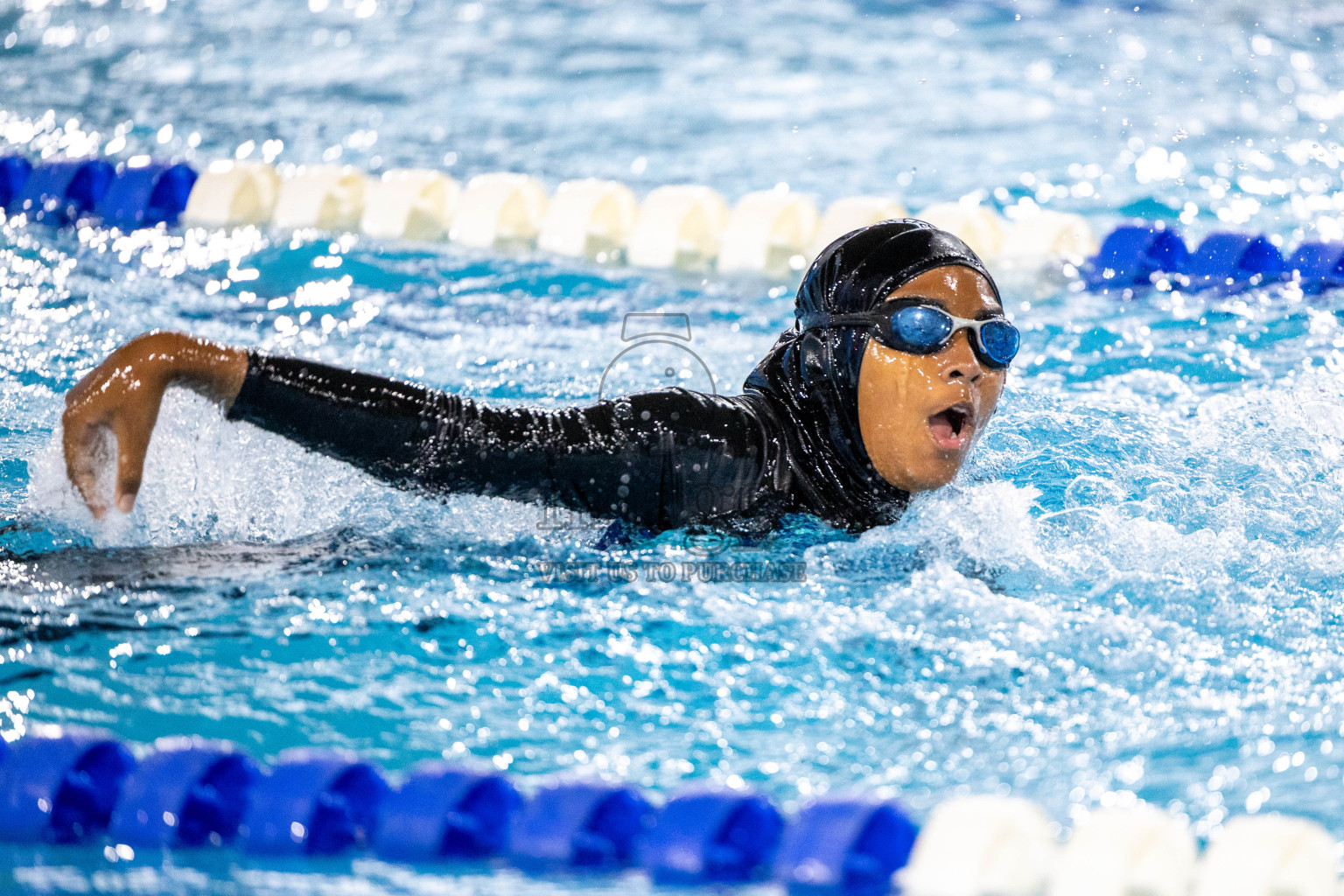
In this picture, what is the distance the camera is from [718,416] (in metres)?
2.55

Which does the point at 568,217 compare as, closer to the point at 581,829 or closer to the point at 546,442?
the point at 546,442

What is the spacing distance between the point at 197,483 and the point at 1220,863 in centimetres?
200

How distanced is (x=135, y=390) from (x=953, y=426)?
1.48 metres

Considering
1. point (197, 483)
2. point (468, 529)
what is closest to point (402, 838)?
point (468, 529)

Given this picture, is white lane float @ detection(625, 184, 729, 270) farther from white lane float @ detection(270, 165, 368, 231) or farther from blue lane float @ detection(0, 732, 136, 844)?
blue lane float @ detection(0, 732, 136, 844)

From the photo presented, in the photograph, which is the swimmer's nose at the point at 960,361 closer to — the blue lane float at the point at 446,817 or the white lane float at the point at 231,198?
the blue lane float at the point at 446,817

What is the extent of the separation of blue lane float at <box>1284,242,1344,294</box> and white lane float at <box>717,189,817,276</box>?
178 centimetres

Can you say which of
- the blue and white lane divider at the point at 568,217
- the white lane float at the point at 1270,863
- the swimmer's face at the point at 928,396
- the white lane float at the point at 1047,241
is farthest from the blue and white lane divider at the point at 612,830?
the white lane float at the point at 1047,241

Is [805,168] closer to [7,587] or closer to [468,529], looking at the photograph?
[468,529]

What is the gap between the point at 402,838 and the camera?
2018 millimetres

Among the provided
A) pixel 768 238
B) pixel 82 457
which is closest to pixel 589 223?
pixel 768 238

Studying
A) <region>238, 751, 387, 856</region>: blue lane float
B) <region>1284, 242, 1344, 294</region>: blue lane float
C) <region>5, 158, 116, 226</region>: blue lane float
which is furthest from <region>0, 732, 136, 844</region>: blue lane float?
<region>1284, 242, 1344, 294</region>: blue lane float

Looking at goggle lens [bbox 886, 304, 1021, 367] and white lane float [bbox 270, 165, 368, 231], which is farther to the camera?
white lane float [bbox 270, 165, 368, 231]

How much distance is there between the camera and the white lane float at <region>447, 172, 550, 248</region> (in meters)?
5.47
